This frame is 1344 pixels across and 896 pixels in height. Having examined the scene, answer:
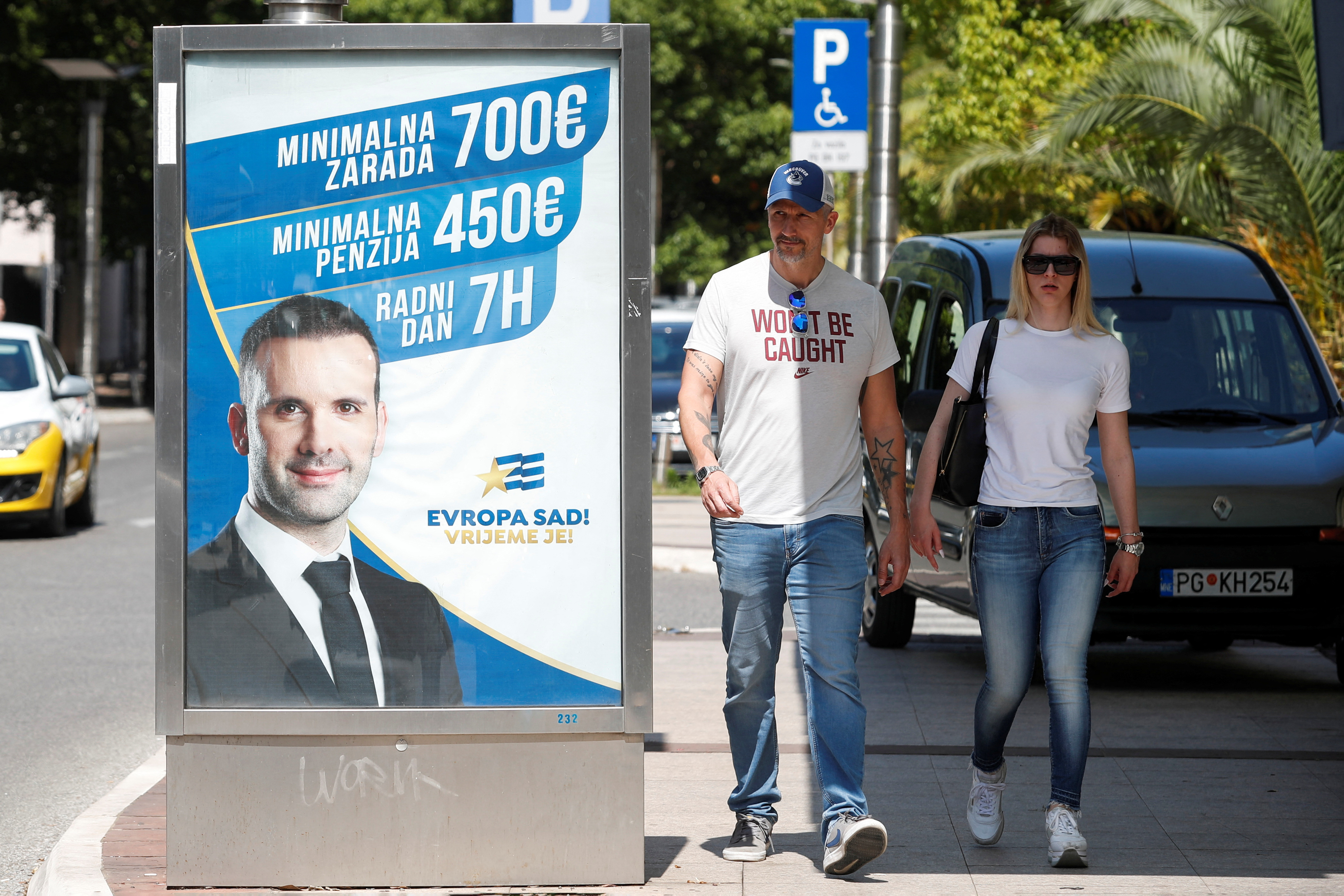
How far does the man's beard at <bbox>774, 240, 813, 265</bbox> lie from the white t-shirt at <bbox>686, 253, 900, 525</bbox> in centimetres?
8

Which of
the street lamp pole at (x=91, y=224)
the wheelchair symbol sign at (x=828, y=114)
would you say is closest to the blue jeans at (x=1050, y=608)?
the wheelchair symbol sign at (x=828, y=114)

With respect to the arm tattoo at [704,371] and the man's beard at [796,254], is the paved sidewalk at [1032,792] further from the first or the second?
the man's beard at [796,254]

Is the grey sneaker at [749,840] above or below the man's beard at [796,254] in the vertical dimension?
below

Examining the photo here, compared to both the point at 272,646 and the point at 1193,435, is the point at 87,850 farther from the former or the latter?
the point at 1193,435

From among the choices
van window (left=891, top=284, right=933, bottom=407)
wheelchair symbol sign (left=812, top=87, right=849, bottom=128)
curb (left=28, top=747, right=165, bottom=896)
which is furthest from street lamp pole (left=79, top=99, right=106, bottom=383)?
curb (left=28, top=747, right=165, bottom=896)

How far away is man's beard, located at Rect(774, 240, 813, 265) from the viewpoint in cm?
486

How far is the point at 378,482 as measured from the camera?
15.4 feet

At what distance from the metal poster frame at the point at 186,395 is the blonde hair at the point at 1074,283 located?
4.06 ft

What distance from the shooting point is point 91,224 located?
32188mm

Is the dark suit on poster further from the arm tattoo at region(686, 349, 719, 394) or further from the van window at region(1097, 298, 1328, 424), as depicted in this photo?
the van window at region(1097, 298, 1328, 424)

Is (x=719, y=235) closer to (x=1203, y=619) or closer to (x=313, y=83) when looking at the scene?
(x=1203, y=619)

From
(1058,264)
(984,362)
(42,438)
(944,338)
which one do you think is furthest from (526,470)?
(42,438)

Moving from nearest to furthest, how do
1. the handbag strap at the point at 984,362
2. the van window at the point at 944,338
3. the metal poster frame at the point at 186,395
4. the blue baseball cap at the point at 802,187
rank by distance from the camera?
1. the metal poster frame at the point at 186,395
2. the blue baseball cap at the point at 802,187
3. the handbag strap at the point at 984,362
4. the van window at the point at 944,338

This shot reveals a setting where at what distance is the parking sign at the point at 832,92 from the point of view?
1404 centimetres
